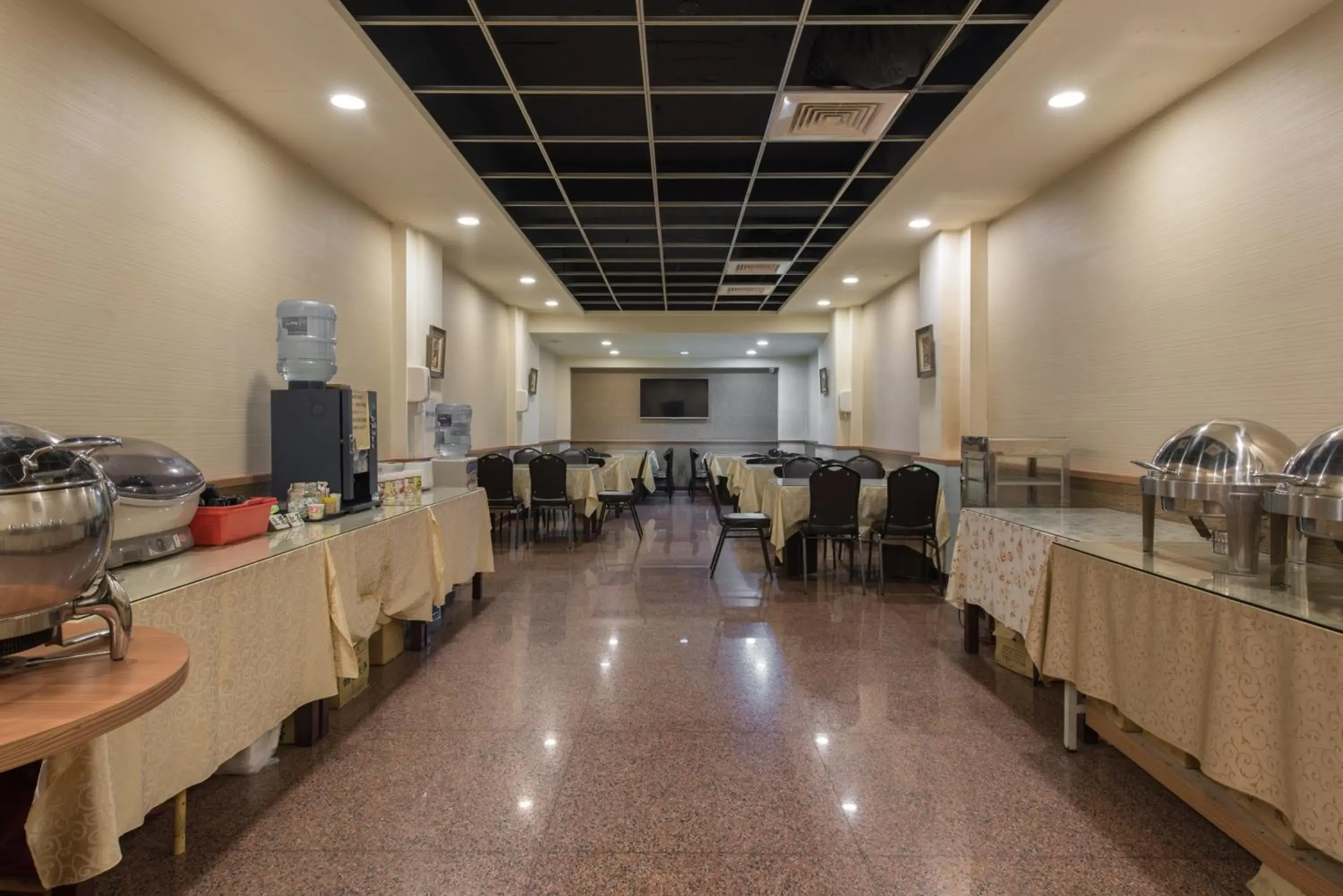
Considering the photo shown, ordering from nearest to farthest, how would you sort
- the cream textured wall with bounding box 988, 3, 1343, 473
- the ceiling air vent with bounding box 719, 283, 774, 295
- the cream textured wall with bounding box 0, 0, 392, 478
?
the cream textured wall with bounding box 0, 0, 392, 478 < the cream textured wall with bounding box 988, 3, 1343, 473 < the ceiling air vent with bounding box 719, 283, 774, 295

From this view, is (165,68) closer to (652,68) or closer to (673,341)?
(652,68)

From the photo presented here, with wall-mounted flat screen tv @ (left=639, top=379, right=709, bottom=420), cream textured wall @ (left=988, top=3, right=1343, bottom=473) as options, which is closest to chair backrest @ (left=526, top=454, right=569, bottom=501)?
cream textured wall @ (left=988, top=3, right=1343, bottom=473)

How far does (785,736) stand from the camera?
2553 mm

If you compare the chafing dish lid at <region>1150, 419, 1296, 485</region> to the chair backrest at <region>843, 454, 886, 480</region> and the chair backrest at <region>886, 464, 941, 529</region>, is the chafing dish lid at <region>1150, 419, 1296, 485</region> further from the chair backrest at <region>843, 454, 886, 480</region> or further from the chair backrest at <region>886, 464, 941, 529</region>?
the chair backrest at <region>843, 454, 886, 480</region>

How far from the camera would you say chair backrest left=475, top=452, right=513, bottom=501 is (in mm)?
6512

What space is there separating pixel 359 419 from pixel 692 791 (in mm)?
2530

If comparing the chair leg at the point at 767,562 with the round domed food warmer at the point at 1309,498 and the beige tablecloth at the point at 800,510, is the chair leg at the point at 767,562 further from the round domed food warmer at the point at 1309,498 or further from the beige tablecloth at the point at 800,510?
the round domed food warmer at the point at 1309,498

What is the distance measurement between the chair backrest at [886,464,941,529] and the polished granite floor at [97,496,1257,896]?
4.60ft

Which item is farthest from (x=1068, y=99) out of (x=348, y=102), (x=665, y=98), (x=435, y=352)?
(x=435, y=352)

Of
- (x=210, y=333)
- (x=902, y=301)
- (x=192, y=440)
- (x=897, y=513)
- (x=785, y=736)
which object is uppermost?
(x=902, y=301)

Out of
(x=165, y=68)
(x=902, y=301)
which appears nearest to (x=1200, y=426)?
(x=165, y=68)

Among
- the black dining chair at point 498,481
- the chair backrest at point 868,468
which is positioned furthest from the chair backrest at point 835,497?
the black dining chair at point 498,481

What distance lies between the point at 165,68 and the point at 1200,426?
4343 mm

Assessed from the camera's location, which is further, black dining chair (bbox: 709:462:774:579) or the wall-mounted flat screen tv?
the wall-mounted flat screen tv
